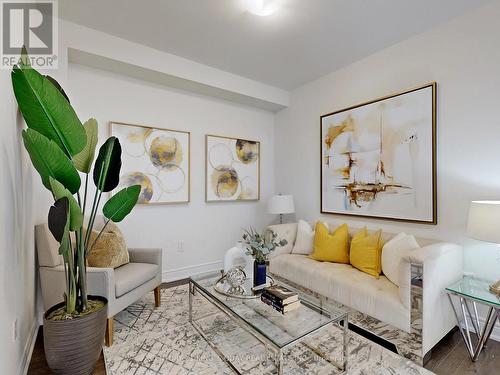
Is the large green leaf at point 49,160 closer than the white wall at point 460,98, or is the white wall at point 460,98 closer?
Answer: the large green leaf at point 49,160

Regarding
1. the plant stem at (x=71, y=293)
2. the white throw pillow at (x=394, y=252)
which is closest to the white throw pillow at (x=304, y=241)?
the white throw pillow at (x=394, y=252)

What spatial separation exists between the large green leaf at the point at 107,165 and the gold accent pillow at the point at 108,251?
0.76 metres

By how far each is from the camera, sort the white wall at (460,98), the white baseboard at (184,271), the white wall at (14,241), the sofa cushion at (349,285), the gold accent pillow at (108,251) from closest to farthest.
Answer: the white wall at (14,241) → the sofa cushion at (349,285) → the white wall at (460,98) → the gold accent pillow at (108,251) → the white baseboard at (184,271)

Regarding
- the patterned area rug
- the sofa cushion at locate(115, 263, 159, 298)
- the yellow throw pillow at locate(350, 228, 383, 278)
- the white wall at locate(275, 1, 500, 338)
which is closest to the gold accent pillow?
the sofa cushion at locate(115, 263, 159, 298)

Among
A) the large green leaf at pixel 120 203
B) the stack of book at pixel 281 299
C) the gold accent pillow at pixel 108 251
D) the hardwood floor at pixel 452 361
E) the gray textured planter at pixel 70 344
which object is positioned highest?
the large green leaf at pixel 120 203

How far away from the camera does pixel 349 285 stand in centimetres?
215

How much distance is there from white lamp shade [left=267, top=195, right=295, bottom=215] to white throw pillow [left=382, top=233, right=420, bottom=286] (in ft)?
4.74

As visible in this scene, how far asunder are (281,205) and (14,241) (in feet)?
8.99

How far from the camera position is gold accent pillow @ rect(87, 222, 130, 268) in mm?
2248

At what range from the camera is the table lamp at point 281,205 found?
11.6ft

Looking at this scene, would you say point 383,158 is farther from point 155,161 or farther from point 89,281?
point 89,281

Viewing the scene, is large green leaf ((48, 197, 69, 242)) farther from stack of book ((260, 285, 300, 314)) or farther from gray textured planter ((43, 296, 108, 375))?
stack of book ((260, 285, 300, 314))

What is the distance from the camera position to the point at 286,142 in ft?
13.2

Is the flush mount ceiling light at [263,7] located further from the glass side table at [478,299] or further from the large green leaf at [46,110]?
the glass side table at [478,299]
